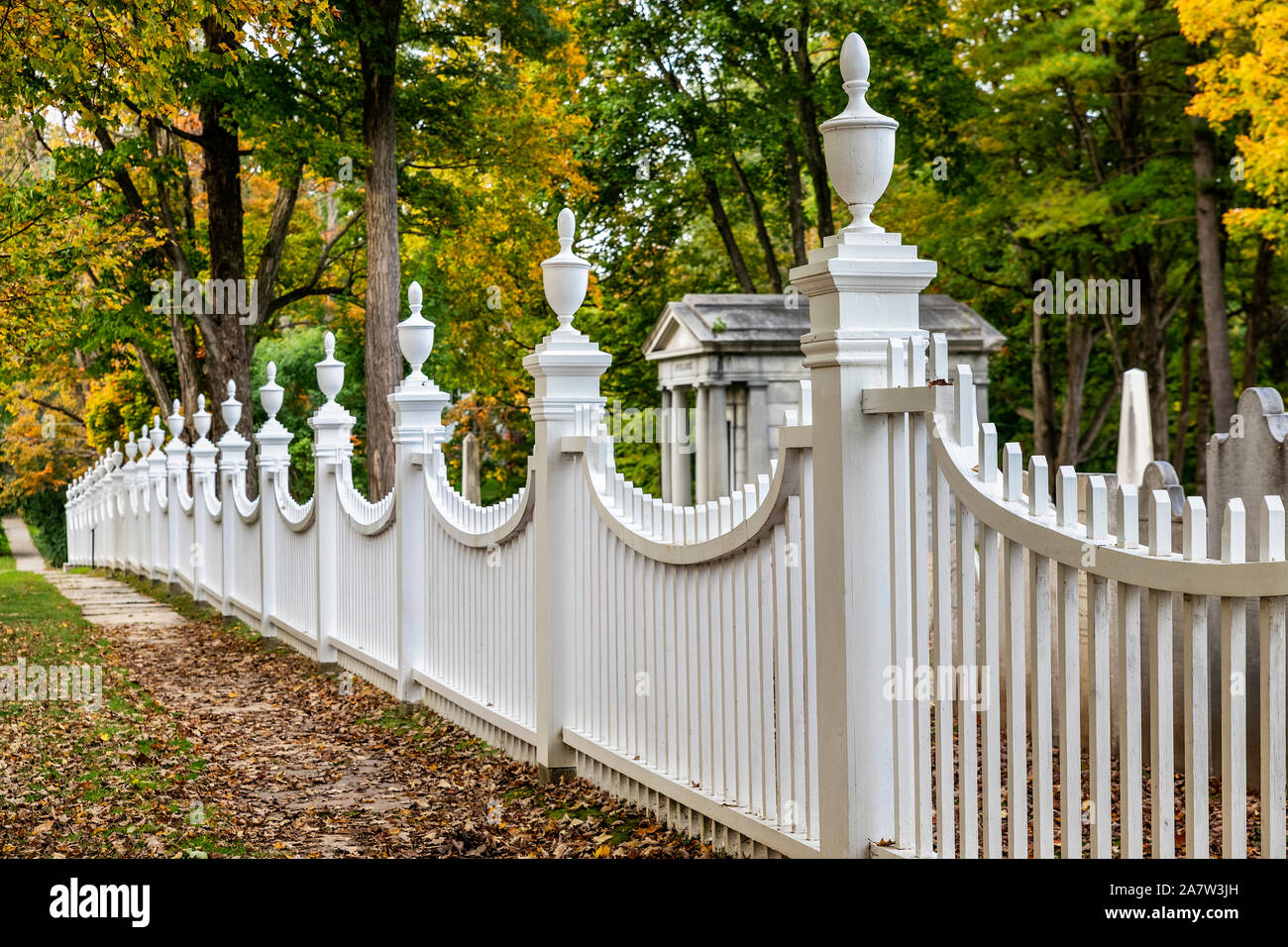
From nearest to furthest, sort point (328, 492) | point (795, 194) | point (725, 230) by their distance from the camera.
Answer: point (328, 492), point (795, 194), point (725, 230)

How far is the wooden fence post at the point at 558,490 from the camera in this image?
683cm

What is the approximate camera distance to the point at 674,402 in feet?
61.6

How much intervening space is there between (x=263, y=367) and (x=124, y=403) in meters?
3.11

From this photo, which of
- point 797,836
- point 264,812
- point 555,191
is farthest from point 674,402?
point 797,836

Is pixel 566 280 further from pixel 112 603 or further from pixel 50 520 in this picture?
pixel 50 520

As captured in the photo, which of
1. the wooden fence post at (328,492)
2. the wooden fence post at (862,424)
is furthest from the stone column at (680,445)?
the wooden fence post at (862,424)

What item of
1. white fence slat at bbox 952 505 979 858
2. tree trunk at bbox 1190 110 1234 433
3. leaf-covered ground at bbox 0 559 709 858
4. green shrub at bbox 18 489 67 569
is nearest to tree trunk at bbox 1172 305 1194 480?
tree trunk at bbox 1190 110 1234 433

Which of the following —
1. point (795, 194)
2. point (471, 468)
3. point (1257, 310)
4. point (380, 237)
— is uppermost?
point (795, 194)

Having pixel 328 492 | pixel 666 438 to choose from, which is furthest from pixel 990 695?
pixel 666 438

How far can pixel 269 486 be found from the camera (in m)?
13.5

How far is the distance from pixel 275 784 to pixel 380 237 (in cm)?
1175

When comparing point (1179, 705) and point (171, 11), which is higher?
point (171, 11)

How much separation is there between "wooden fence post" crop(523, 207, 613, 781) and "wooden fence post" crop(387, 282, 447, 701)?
2337 mm

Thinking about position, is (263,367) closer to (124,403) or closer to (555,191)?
(124,403)
